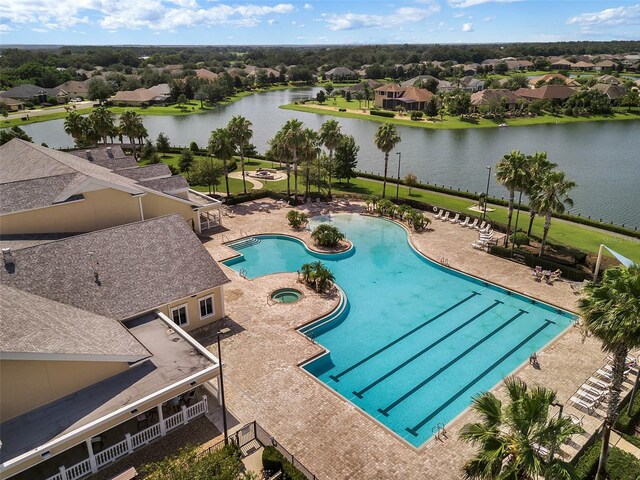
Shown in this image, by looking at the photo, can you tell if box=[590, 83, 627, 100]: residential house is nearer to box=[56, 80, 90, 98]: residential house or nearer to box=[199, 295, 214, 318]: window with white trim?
box=[199, 295, 214, 318]: window with white trim

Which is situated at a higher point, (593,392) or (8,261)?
(8,261)

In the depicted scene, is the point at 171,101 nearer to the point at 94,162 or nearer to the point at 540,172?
the point at 94,162

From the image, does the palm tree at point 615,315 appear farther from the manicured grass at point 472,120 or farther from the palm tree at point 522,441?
the manicured grass at point 472,120

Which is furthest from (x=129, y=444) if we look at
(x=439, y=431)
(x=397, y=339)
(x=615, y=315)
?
(x=615, y=315)

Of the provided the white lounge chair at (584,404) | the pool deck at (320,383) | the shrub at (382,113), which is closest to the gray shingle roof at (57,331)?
the pool deck at (320,383)

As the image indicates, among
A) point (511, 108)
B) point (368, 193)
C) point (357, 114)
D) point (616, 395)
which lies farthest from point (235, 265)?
point (511, 108)

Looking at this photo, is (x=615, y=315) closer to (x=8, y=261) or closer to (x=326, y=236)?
(x=8, y=261)

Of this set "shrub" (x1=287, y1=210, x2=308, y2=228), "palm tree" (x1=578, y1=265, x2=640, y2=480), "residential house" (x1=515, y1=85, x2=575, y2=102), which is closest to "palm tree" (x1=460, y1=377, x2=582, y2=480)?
"palm tree" (x1=578, y1=265, x2=640, y2=480)
